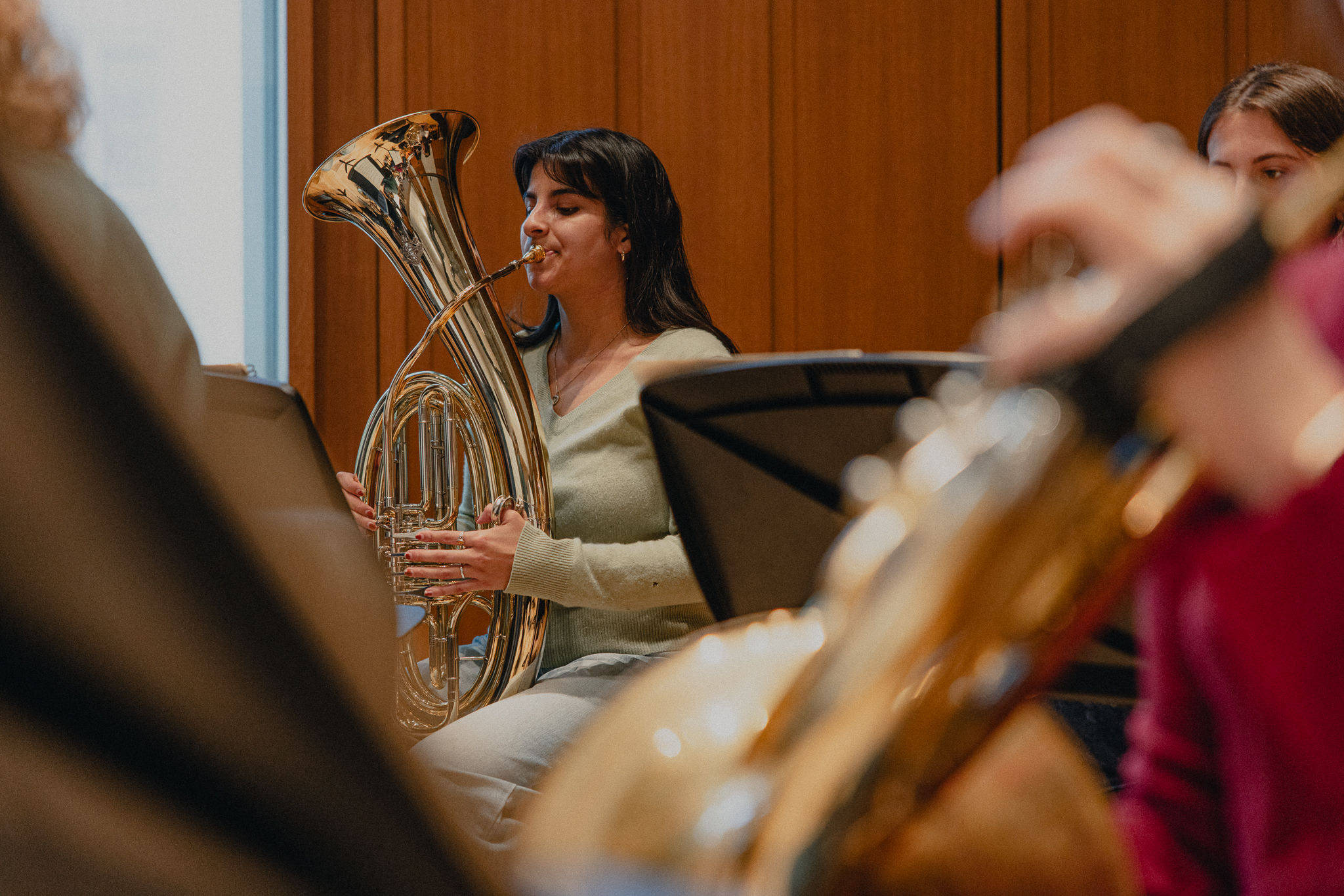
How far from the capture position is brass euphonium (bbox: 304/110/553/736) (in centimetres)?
131

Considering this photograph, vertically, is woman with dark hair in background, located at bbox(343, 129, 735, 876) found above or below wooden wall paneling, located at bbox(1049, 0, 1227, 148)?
below

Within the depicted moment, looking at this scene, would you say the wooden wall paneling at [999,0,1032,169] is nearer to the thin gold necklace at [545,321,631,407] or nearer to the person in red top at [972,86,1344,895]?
the thin gold necklace at [545,321,631,407]

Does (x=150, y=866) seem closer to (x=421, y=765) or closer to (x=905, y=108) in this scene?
(x=421, y=765)

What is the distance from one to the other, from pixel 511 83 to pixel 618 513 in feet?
3.79

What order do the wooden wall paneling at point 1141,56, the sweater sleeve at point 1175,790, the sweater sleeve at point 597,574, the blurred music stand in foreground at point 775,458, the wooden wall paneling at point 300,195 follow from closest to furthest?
the sweater sleeve at point 1175,790 → the blurred music stand in foreground at point 775,458 → the sweater sleeve at point 597,574 → the wooden wall paneling at point 300,195 → the wooden wall paneling at point 1141,56

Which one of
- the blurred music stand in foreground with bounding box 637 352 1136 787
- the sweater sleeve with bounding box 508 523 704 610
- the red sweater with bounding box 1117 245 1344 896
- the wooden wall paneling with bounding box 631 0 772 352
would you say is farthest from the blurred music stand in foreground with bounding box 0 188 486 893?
the wooden wall paneling with bounding box 631 0 772 352

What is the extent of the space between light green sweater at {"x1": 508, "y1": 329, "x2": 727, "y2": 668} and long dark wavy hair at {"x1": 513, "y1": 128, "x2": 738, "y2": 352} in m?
0.13

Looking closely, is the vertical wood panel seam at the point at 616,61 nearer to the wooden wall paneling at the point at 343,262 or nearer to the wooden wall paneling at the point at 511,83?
the wooden wall paneling at the point at 511,83

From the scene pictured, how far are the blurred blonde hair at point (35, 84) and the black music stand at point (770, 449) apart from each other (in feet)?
1.70

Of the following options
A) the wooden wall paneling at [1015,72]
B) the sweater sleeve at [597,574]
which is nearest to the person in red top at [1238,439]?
the sweater sleeve at [597,574]

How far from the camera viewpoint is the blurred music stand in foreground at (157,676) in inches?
5.7

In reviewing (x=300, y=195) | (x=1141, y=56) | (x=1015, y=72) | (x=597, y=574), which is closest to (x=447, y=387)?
(x=597, y=574)

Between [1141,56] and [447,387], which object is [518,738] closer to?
[447,387]

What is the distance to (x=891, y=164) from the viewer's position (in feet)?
7.32
